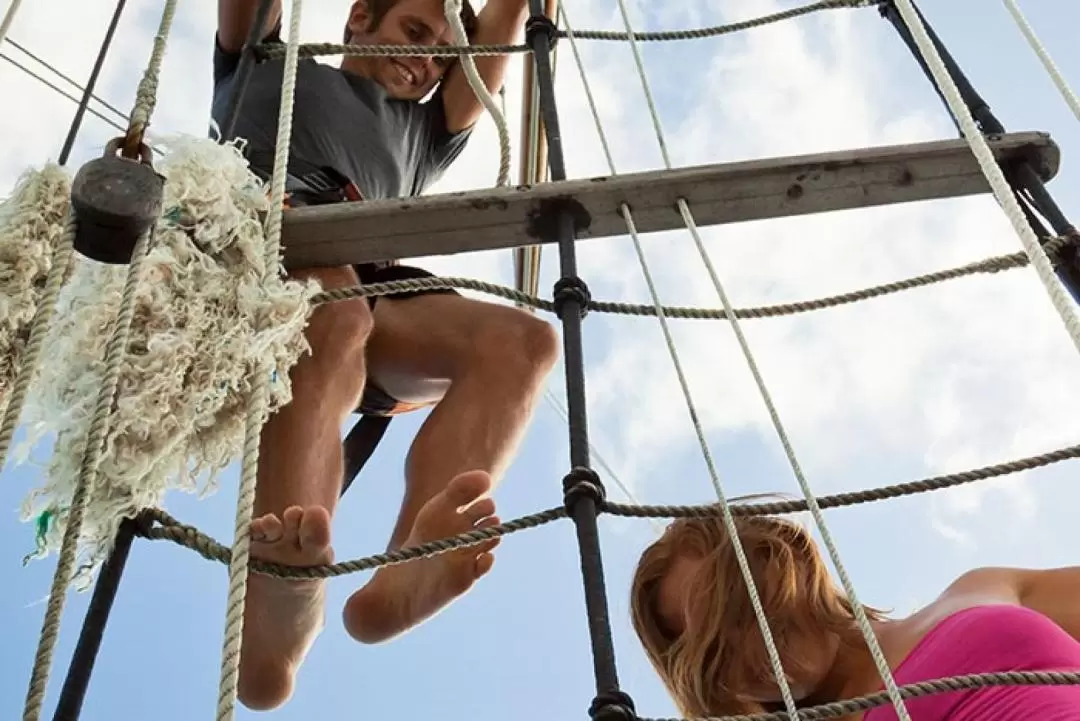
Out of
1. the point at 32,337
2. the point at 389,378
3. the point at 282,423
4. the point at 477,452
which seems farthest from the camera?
the point at 389,378

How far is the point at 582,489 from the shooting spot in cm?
79

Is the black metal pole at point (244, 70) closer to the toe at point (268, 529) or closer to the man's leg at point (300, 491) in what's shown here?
the man's leg at point (300, 491)

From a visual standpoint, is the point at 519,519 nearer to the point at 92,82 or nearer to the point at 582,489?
the point at 582,489

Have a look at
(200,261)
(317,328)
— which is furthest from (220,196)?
(317,328)

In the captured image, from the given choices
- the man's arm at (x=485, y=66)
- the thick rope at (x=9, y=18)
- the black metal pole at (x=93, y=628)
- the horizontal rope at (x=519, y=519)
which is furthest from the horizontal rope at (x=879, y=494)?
the man's arm at (x=485, y=66)

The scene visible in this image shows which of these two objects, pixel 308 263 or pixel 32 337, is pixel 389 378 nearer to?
pixel 308 263

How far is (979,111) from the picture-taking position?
107 cm

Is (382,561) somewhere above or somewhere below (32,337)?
below

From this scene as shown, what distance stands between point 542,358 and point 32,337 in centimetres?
62

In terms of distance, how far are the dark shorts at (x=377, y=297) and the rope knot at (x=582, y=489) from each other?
0.44 meters

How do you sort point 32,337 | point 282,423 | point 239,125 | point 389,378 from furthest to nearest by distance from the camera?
point 239,125, point 389,378, point 282,423, point 32,337

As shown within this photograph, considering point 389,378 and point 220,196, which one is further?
point 389,378

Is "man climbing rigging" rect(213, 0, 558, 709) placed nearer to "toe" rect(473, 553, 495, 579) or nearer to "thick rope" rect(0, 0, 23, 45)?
"toe" rect(473, 553, 495, 579)

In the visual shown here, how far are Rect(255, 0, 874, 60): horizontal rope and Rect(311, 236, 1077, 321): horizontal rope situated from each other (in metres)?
0.52
